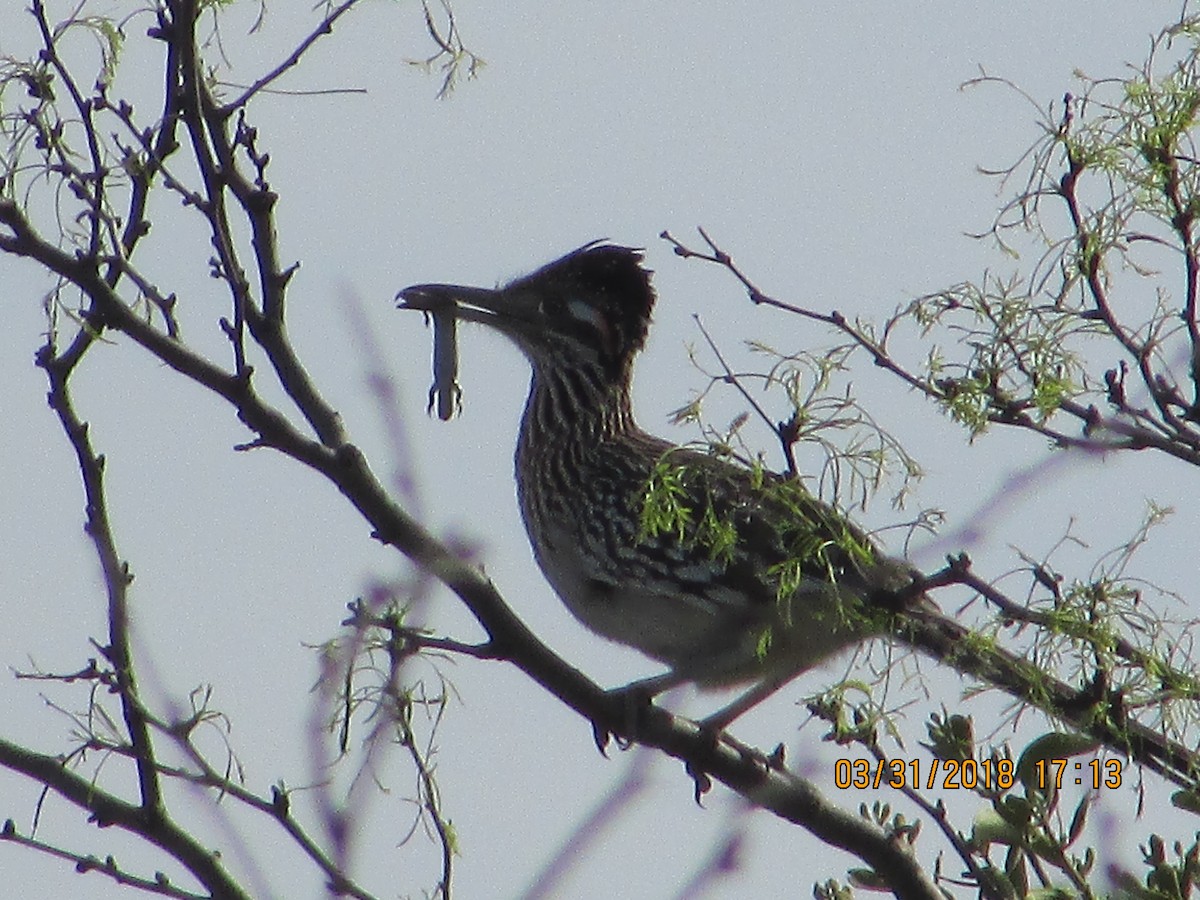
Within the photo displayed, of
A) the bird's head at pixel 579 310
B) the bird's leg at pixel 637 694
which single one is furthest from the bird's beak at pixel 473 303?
the bird's leg at pixel 637 694

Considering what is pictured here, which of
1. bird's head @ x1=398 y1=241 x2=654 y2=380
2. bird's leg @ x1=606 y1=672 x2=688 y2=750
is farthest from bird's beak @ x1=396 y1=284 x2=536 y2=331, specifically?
bird's leg @ x1=606 y1=672 x2=688 y2=750

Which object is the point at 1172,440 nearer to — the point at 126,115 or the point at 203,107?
the point at 203,107

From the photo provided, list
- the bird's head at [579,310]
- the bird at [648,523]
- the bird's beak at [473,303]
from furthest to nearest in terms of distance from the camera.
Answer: the bird's head at [579,310] → the bird's beak at [473,303] → the bird at [648,523]

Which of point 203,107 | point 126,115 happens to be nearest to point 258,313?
point 203,107

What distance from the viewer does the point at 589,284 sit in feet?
22.4

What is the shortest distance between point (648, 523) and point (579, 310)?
3.33 metres

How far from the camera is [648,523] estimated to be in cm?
356

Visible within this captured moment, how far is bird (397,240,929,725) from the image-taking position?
3.55 metres

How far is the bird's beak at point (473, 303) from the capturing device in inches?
228

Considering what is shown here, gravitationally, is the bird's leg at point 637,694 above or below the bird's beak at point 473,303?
below
